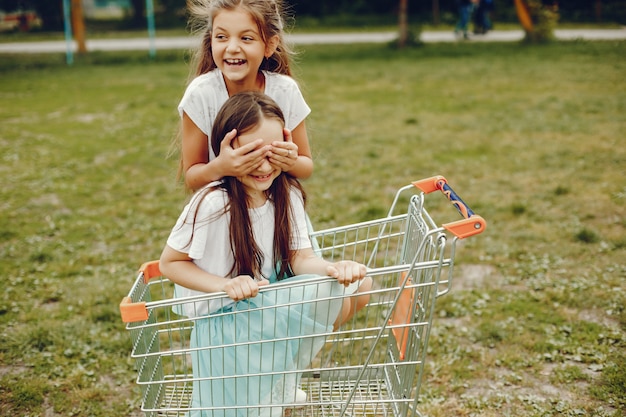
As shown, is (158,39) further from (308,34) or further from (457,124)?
(457,124)

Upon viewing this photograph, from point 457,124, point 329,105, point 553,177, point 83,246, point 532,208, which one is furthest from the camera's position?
point 329,105

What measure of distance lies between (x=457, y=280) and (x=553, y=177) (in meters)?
2.69

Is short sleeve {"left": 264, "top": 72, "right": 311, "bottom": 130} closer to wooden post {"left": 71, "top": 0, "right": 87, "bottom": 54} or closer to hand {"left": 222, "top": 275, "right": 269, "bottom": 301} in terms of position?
hand {"left": 222, "top": 275, "right": 269, "bottom": 301}

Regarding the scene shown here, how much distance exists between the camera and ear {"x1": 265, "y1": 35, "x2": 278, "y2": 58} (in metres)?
2.79

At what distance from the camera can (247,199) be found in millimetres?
2590

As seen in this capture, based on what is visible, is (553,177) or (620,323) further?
(553,177)

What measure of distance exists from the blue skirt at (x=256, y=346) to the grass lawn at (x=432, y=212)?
101 centimetres

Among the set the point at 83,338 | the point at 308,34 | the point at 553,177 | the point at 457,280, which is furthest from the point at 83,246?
the point at 308,34

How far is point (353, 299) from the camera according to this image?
2697 mm

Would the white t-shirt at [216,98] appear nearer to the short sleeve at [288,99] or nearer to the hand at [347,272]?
the short sleeve at [288,99]

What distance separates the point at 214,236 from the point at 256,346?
0.47m

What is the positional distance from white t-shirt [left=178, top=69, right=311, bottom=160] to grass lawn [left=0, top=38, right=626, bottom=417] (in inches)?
28.1

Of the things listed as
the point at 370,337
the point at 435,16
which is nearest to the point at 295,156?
the point at 370,337

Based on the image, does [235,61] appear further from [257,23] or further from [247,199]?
[247,199]
